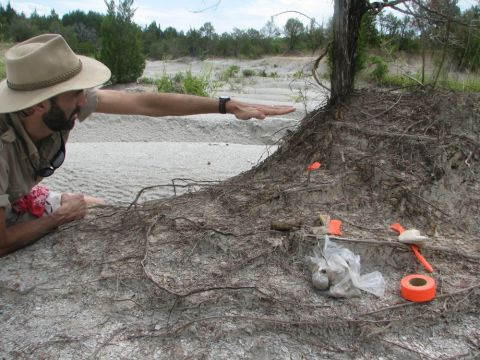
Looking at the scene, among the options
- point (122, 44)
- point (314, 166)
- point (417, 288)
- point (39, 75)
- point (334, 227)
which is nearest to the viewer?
point (417, 288)

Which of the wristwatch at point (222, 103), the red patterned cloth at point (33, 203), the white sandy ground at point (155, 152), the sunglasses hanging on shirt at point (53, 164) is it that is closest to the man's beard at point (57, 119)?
the sunglasses hanging on shirt at point (53, 164)

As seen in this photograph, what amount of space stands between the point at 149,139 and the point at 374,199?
4.74 m

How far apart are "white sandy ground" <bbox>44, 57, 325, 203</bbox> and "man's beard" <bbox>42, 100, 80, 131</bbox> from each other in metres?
1.39

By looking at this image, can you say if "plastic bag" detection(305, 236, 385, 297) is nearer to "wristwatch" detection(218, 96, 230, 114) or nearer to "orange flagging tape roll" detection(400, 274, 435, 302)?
"orange flagging tape roll" detection(400, 274, 435, 302)

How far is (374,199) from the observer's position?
→ 102 inches

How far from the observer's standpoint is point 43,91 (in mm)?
2072

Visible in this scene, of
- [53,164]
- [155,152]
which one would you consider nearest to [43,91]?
[53,164]

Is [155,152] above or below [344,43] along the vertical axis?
below

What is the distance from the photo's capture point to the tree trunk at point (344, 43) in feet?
9.59

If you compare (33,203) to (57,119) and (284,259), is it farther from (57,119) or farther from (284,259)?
(284,259)

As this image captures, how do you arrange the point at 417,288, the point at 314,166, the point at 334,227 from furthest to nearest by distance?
the point at 314,166 → the point at 334,227 → the point at 417,288

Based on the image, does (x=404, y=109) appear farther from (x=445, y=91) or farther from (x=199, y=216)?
(x=199, y=216)

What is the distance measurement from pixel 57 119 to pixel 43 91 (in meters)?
0.17

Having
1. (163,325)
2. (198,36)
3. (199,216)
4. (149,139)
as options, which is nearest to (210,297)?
(163,325)
